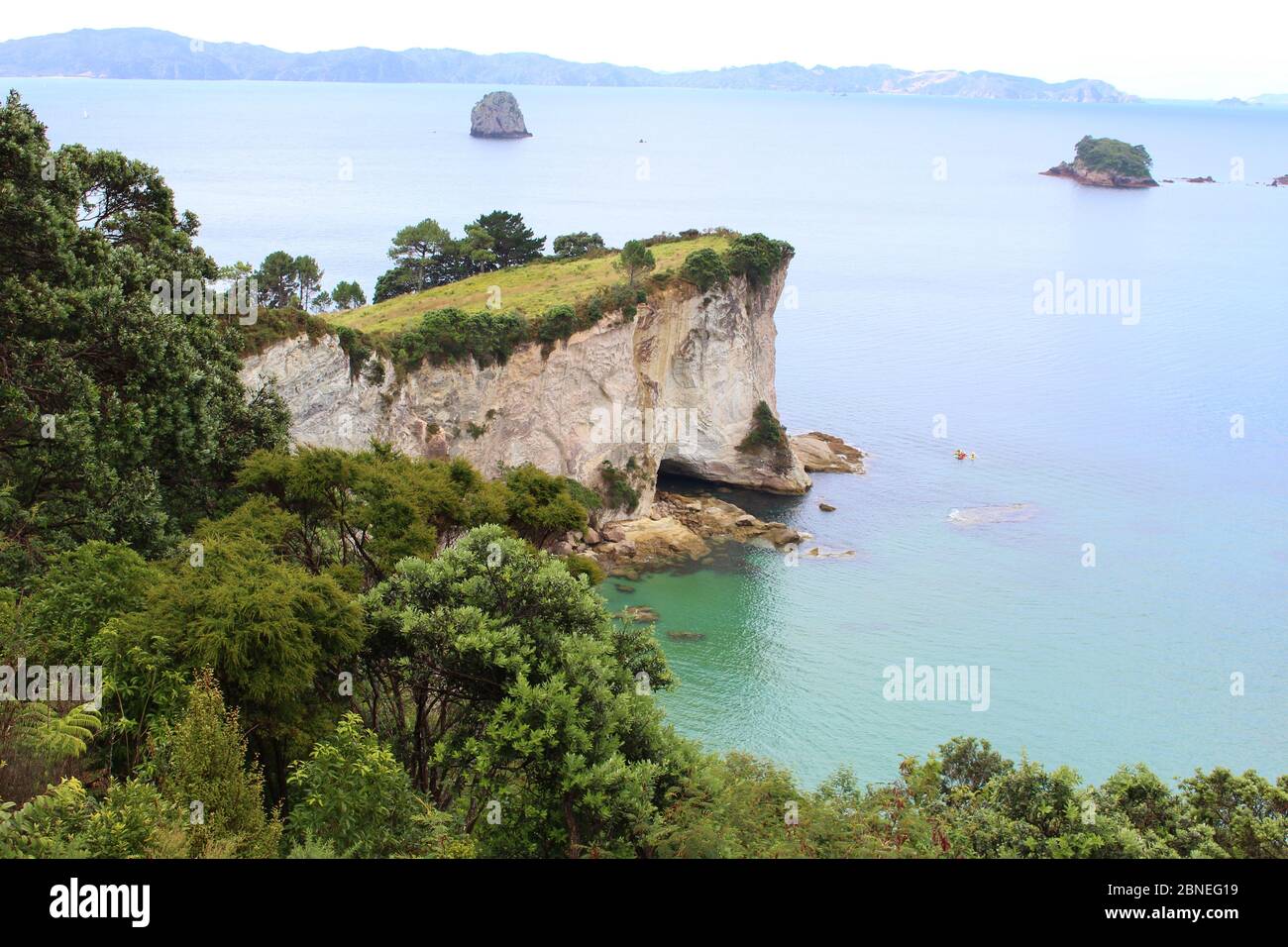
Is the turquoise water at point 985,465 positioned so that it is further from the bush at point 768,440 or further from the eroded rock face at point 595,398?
the eroded rock face at point 595,398

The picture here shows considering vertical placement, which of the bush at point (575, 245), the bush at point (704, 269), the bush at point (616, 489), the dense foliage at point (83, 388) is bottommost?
the bush at point (616, 489)

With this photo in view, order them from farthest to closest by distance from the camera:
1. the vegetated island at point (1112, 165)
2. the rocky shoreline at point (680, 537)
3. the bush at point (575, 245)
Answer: the vegetated island at point (1112, 165) → the bush at point (575, 245) → the rocky shoreline at point (680, 537)

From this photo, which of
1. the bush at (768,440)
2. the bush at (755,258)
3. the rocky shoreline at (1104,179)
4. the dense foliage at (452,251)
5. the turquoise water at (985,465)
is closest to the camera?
the turquoise water at (985,465)

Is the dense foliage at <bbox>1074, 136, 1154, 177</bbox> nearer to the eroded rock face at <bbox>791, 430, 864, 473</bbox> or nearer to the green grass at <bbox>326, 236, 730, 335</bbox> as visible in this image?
the eroded rock face at <bbox>791, 430, 864, 473</bbox>

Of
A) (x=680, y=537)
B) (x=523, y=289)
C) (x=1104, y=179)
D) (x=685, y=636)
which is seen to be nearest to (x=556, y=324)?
(x=523, y=289)

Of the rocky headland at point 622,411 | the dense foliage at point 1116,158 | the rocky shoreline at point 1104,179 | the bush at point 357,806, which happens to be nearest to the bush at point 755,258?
the rocky headland at point 622,411

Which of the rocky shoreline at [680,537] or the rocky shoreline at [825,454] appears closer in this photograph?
the rocky shoreline at [680,537]

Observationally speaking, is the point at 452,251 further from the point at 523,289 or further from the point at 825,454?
the point at 825,454
